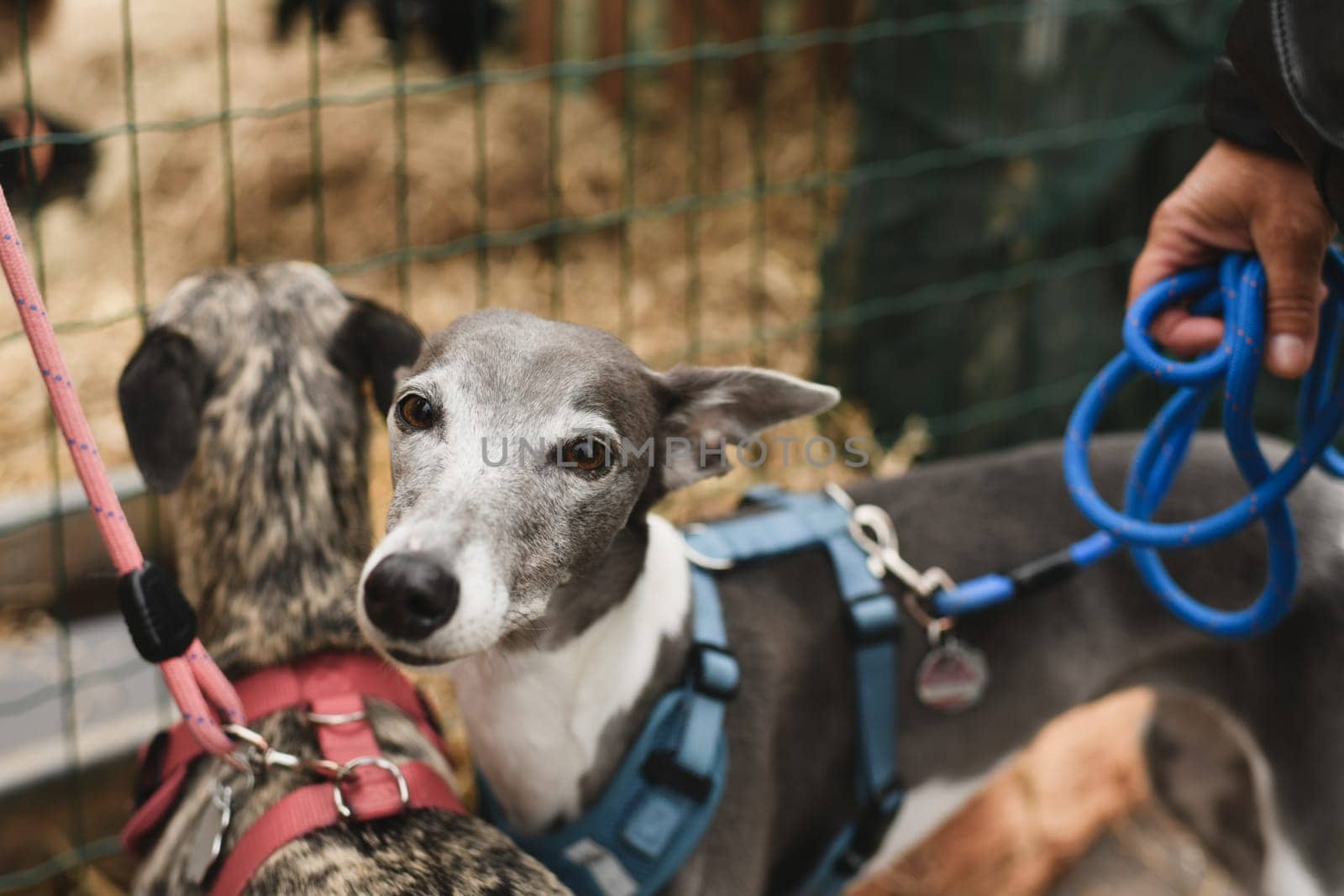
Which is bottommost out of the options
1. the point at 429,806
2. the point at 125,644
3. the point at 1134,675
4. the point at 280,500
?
the point at 125,644

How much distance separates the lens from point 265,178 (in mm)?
4988

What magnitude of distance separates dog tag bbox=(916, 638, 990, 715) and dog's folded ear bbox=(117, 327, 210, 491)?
1338 mm

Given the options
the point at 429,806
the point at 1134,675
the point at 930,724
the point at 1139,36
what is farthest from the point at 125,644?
the point at 1139,36

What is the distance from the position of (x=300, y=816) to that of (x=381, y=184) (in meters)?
3.82

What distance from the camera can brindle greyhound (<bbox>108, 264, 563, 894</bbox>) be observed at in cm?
208

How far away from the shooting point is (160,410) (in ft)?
6.87

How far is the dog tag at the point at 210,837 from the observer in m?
1.83

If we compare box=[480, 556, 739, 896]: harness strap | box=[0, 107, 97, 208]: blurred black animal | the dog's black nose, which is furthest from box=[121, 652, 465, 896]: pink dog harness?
box=[0, 107, 97, 208]: blurred black animal

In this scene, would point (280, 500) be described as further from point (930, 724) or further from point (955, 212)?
point (955, 212)

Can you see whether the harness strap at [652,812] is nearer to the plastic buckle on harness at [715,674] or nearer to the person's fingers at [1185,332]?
the plastic buckle on harness at [715,674]

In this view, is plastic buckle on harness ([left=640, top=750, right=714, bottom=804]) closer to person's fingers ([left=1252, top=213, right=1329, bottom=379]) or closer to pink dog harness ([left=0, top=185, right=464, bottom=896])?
pink dog harness ([left=0, top=185, right=464, bottom=896])

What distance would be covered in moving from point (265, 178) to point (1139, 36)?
3.15 meters

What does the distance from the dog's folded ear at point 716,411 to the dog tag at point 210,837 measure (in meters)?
0.78

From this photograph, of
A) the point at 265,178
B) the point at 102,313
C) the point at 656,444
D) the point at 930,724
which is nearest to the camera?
the point at 656,444
